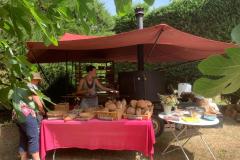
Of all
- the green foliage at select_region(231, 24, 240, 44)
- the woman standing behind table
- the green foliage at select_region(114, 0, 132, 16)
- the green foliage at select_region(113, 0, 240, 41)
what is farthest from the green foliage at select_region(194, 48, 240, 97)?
the green foliage at select_region(113, 0, 240, 41)

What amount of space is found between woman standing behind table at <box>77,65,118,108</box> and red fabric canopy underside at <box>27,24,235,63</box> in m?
0.48

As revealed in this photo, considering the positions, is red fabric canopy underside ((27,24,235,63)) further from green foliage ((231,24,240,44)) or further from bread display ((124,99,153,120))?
green foliage ((231,24,240,44))

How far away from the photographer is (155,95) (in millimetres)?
7172

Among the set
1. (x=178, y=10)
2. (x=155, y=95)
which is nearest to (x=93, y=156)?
(x=155, y=95)

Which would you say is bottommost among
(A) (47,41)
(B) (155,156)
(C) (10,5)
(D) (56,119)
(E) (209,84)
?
(B) (155,156)

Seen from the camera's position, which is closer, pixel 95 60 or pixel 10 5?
pixel 10 5

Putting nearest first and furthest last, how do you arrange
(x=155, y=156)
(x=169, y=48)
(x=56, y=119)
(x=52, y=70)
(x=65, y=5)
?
(x=65, y=5) < (x=56, y=119) < (x=155, y=156) < (x=169, y=48) < (x=52, y=70)

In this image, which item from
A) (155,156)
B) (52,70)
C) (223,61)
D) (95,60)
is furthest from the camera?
(52,70)

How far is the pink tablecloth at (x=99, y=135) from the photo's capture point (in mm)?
5645

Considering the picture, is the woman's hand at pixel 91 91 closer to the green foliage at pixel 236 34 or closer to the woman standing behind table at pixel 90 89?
the woman standing behind table at pixel 90 89

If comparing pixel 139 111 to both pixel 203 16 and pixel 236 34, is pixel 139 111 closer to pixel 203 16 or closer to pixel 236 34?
pixel 236 34

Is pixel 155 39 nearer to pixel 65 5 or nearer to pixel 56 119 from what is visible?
pixel 56 119

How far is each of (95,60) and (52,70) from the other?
5.00 ft

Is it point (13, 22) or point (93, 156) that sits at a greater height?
point (13, 22)
